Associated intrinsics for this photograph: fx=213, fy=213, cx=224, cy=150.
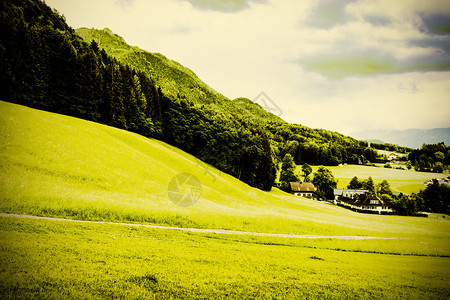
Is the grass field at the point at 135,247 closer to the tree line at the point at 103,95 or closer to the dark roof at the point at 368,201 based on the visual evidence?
the tree line at the point at 103,95

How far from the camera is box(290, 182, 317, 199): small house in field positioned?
355 ft

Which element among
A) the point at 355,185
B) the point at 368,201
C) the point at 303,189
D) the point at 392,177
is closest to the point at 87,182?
the point at 303,189

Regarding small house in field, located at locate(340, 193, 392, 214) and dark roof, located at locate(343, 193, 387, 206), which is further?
dark roof, located at locate(343, 193, 387, 206)

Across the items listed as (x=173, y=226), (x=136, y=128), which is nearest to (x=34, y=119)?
(x=136, y=128)

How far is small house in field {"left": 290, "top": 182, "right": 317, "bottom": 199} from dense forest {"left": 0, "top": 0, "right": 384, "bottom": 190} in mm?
34723

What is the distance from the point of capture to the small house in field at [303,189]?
108 metres

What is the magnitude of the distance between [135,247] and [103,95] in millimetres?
55802

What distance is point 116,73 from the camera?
61.8 meters

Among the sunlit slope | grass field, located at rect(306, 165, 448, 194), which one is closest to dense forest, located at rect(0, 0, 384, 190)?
the sunlit slope

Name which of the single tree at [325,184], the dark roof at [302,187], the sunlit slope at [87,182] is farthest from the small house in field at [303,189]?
the sunlit slope at [87,182]

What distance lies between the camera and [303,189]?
358 ft

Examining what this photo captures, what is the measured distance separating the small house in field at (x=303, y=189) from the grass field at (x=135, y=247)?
238 feet

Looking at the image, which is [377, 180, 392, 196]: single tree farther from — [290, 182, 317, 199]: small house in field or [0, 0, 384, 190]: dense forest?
[0, 0, 384, 190]: dense forest

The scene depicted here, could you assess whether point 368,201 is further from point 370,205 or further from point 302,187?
point 302,187
